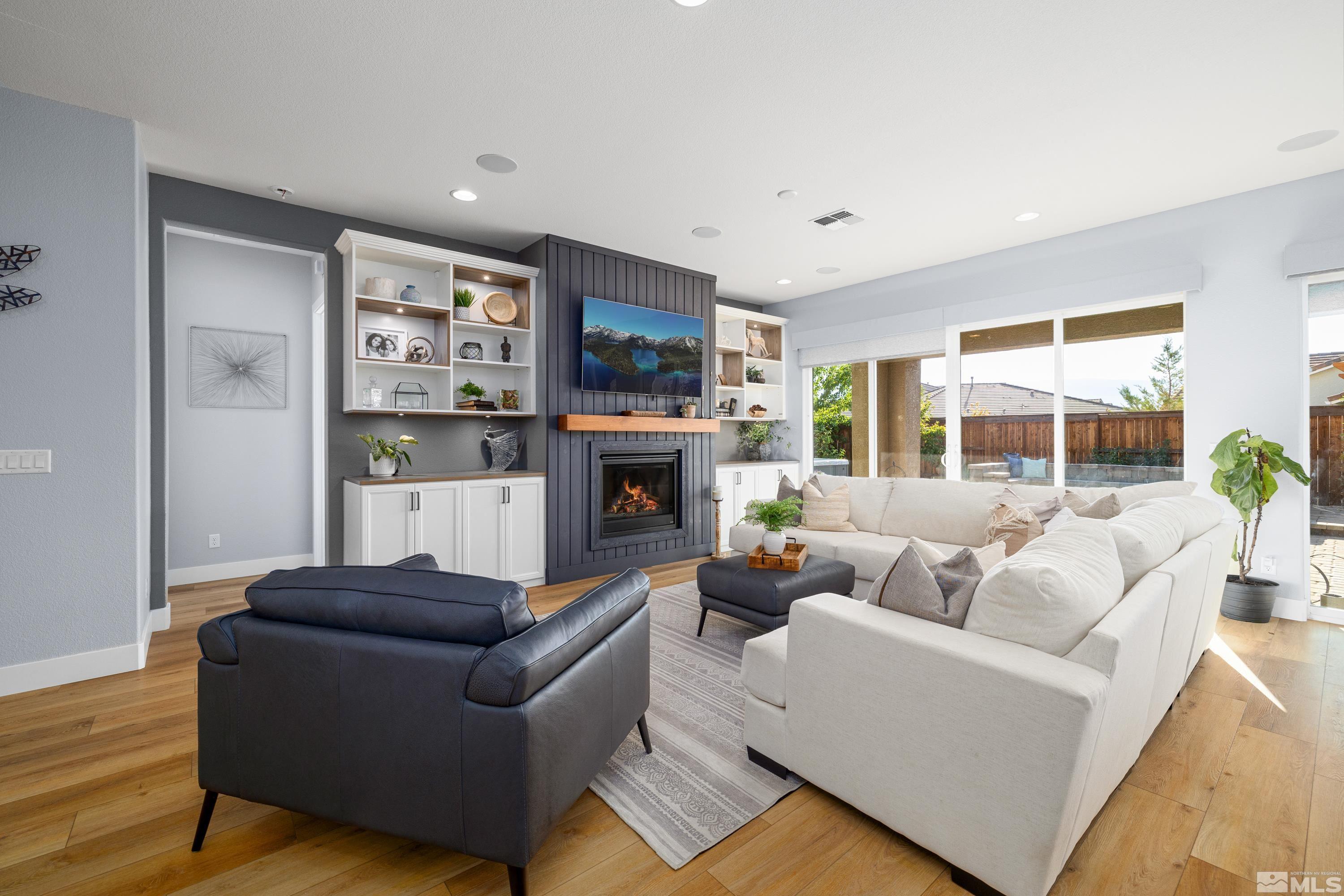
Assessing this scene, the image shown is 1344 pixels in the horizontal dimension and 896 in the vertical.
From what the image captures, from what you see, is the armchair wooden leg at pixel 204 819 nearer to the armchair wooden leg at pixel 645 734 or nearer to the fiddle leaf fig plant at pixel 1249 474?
the armchair wooden leg at pixel 645 734

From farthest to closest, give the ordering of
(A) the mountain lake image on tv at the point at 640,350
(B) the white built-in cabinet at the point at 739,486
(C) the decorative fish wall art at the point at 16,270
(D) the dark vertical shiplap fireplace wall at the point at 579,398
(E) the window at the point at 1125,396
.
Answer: (B) the white built-in cabinet at the point at 739,486 → (A) the mountain lake image on tv at the point at 640,350 → (D) the dark vertical shiplap fireplace wall at the point at 579,398 → (E) the window at the point at 1125,396 → (C) the decorative fish wall art at the point at 16,270

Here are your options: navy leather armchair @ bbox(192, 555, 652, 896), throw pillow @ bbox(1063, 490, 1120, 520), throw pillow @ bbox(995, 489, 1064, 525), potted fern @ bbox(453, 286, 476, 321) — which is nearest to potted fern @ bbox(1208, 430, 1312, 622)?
throw pillow @ bbox(1063, 490, 1120, 520)

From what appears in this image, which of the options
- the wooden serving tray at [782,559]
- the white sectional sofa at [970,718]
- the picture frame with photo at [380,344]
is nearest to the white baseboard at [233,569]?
the picture frame with photo at [380,344]

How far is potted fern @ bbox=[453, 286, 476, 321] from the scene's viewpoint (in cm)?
421

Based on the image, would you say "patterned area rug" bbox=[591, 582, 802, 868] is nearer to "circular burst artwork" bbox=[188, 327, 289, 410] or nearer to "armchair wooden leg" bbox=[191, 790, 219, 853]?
"armchair wooden leg" bbox=[191, 790, 219, 853]

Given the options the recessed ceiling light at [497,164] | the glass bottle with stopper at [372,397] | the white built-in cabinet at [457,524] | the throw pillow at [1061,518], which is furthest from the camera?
the glass bottle with stopper at [372,397]

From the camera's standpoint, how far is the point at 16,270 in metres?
2.54

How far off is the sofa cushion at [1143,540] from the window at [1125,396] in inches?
95.6

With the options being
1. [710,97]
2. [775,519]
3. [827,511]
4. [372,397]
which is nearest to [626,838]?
[775,519]

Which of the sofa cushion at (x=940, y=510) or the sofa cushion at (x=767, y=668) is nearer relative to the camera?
the sofa cushion at (x=767, y=668)

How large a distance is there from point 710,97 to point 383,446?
299cm

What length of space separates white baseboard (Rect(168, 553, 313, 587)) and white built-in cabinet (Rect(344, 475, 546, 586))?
94 cm

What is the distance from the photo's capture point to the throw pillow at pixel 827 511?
4.29 m

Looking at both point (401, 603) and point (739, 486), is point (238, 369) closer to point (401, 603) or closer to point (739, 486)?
point (401, 603)
